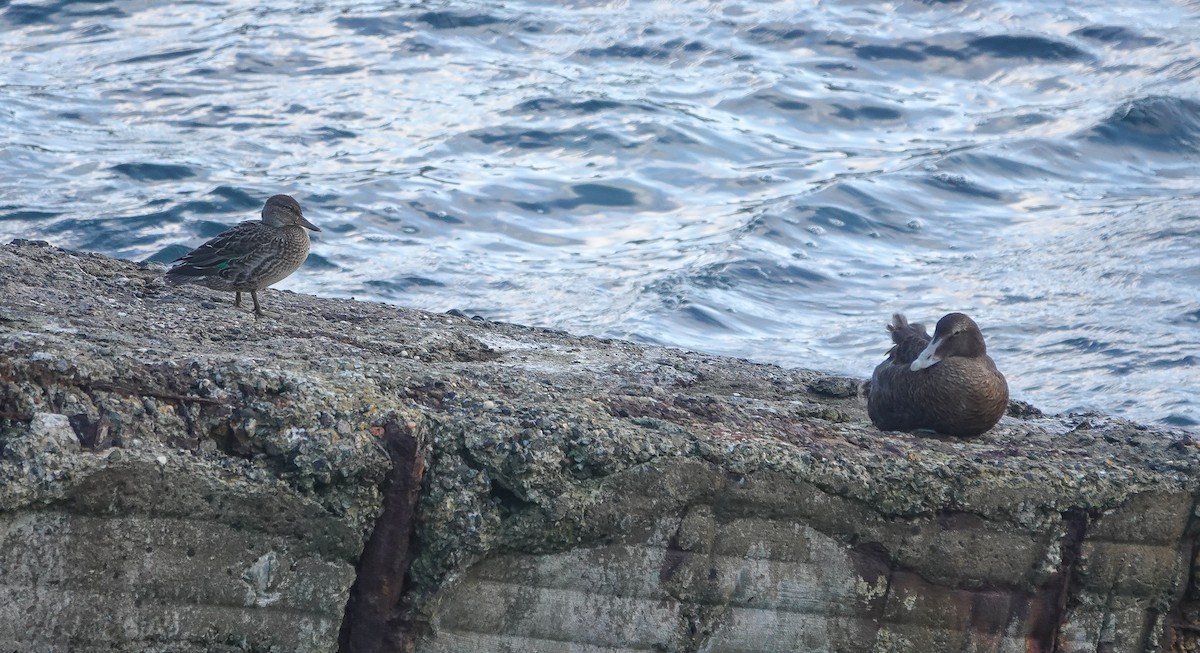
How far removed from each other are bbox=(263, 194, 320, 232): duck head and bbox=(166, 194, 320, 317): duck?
0.05m

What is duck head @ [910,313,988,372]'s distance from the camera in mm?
4699

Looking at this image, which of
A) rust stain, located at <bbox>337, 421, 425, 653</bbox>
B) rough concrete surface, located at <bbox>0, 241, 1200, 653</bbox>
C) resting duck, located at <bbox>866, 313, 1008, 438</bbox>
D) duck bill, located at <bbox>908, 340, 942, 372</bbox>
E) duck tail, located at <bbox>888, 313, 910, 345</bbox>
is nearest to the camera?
rough concrete surface, located at <bbox>0, 241, 1200, 653</bbox>

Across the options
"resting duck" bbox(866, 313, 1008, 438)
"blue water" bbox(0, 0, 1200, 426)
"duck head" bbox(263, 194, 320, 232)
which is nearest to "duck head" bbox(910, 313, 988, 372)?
"resting duck" bbox(866, 313, 1008, 438)

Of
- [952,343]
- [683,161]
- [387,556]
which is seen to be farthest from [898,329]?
[683,161]

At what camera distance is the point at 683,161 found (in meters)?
13.4

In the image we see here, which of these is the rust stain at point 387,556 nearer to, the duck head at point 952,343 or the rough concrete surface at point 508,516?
the rough concrete surface at point 508,516

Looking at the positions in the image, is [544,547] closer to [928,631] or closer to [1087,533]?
[928,631]

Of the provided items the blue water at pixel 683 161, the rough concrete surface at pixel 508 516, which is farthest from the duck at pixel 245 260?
the blue water at pixel 683 161

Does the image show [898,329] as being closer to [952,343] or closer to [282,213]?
[952,343]

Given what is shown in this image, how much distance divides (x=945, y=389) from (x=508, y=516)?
5.45 ft

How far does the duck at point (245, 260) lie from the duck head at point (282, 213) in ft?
0.17

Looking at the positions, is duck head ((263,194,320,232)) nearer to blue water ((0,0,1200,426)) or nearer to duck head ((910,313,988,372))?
duck head ((910,313,988,372))

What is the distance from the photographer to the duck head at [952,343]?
470 centimetres

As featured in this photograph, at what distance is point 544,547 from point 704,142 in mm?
10687
